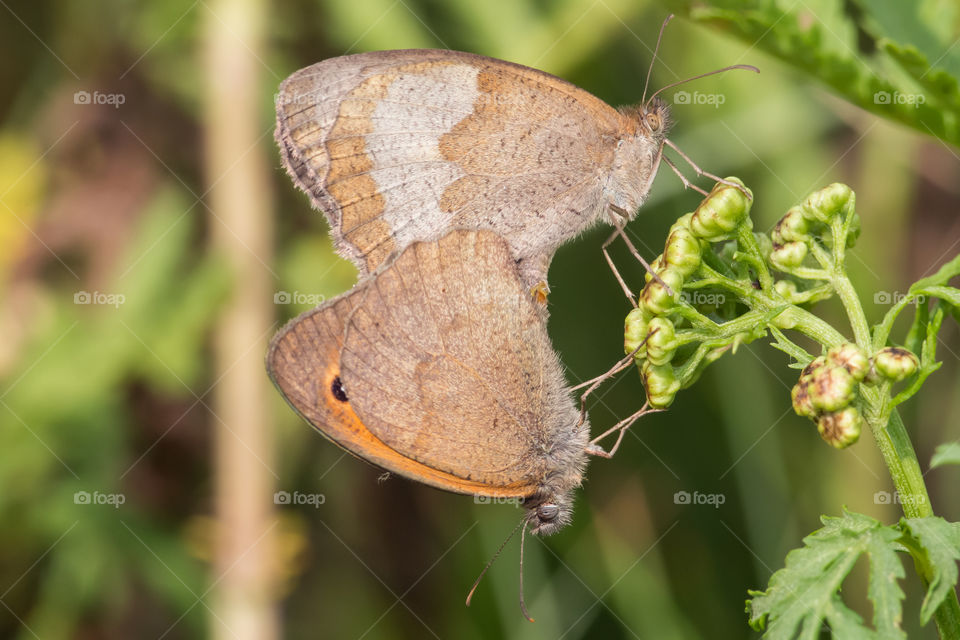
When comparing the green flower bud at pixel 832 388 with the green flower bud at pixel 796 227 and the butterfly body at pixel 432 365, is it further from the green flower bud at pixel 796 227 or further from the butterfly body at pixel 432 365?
the butterfly body at pixel 432 365

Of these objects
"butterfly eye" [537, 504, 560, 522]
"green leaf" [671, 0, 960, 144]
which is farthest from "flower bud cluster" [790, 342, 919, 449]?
"butterfly eye" [537, 504, 560, 522]

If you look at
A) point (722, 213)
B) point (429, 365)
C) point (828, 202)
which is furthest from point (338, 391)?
point (828, 202)

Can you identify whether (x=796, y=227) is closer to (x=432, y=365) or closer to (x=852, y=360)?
(x=852, y=360)

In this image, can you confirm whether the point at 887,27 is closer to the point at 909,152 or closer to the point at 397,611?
the point at 909,152

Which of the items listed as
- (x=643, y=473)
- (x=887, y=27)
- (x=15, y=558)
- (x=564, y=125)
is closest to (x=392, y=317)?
(x=564, y=125)

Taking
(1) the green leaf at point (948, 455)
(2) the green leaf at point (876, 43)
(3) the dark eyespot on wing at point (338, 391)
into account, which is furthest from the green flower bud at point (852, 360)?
(3) the dark eyespot on wing at point (338, 391)

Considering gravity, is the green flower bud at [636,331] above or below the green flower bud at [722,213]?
below
